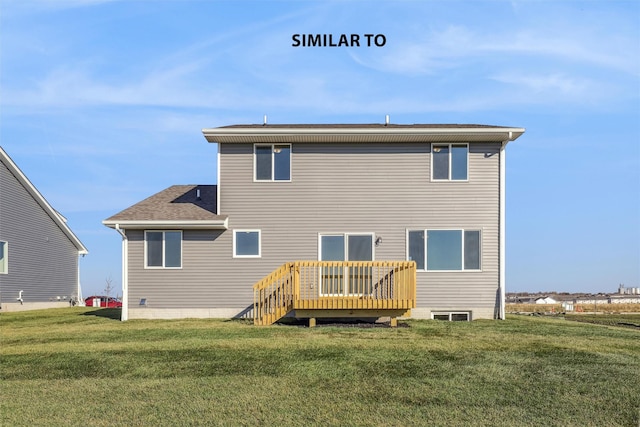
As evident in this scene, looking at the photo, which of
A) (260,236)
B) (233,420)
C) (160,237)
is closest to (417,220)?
(260,236)

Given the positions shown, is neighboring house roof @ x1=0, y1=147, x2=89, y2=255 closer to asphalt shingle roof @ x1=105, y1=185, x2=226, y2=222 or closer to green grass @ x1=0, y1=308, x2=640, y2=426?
asphalt shingle roof @ x1=105, y1=185, x2=226, y2=222

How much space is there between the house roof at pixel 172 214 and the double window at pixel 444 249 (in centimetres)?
534

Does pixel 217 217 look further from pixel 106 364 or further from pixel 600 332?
pixel 600 332

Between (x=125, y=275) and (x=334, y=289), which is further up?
(x=125, y=275)

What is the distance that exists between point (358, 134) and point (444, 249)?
13.0 ft

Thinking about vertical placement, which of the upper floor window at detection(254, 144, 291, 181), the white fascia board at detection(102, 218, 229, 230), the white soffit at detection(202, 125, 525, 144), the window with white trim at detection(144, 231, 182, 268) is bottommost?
the window with white trim at detection(144, 231, 182, 268)

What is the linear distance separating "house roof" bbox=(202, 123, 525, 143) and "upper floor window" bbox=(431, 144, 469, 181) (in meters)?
0.31

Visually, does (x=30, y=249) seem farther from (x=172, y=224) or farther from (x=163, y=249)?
(x=172, y=224)

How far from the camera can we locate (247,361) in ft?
30.7

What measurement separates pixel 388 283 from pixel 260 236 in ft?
12.5

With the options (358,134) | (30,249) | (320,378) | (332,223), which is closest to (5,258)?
(30,249)

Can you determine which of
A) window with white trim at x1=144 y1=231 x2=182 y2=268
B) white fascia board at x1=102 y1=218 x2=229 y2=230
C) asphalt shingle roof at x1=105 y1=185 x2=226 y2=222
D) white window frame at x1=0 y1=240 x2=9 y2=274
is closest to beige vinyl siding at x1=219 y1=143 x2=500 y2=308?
white fascia board at x1=102 y1=218 x2=229 y2=230

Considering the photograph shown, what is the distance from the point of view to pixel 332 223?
656 inches

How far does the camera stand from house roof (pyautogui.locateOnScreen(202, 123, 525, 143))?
16.0m
